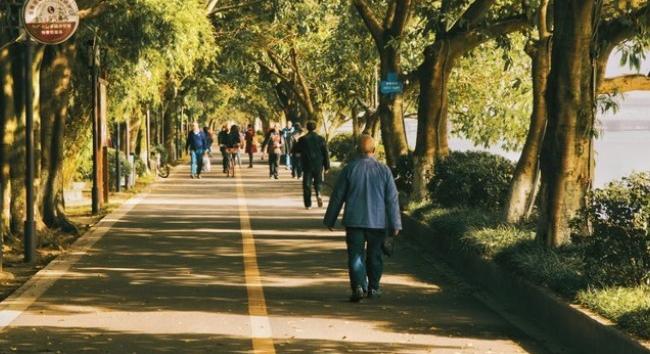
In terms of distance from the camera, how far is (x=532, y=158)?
1853 cm

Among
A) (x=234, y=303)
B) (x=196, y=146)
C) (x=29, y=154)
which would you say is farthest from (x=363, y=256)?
(x=196, y=146)

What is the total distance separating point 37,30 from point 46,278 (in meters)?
3.10

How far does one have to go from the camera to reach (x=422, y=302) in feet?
Result: 42.4

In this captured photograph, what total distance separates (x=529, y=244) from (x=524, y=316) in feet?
7.13

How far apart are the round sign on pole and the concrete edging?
542 centimetres

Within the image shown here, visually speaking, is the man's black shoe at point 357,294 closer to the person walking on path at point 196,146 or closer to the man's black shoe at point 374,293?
the man's black shoe at point 374,293

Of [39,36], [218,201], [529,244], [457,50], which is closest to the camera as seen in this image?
[529,244]

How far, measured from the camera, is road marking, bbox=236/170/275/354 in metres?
10.3

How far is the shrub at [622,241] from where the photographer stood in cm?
1080

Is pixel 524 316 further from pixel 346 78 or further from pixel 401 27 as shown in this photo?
pixel 346 78

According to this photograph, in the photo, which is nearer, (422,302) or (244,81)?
(422,302)

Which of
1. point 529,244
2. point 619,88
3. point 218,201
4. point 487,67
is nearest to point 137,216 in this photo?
point 218,201

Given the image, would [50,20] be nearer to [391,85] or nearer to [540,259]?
[540,259]

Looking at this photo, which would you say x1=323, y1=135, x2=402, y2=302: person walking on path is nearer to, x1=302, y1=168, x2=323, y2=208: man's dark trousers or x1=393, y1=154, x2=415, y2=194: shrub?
x1=393, y1=154, x2=415, y2=194: shrub
